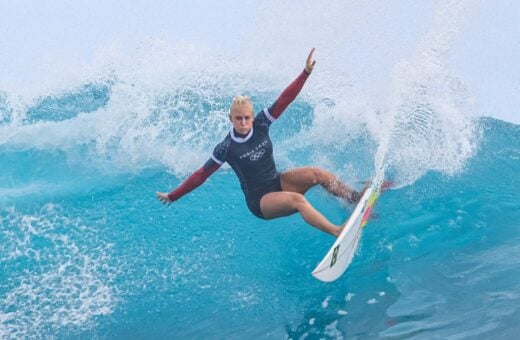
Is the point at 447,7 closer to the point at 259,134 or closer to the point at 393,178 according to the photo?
the point at 393,178

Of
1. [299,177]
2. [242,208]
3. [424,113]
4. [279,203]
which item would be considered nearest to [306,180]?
[299,177]

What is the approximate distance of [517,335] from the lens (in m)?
4.28

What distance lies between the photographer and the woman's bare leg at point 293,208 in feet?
16.5

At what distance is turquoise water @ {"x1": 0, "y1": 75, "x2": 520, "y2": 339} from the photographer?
507 cm

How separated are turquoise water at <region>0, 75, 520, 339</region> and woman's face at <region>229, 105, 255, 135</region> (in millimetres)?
1440

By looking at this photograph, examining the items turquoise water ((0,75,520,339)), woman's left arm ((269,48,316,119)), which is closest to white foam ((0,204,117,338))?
turquoise water ((0,75,520,339))

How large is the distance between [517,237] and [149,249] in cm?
348

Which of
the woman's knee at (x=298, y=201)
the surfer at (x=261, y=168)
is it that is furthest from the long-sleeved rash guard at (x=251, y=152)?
the woman's knee at (x=298, y=201)

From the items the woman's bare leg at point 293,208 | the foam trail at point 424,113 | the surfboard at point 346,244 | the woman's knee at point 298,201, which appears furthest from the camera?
the foam trail at point 424,113

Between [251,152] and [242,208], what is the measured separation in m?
1.63

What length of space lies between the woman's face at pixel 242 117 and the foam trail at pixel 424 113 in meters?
2.17

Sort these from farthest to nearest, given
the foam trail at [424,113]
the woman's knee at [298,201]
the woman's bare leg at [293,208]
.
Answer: the foam trail at [424,113]
the woman's knee at [298,201]
the woman's bare leg at [293,208]

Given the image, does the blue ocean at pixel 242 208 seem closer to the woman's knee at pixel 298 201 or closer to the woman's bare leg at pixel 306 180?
the woman's bare leg at pixel 306 180

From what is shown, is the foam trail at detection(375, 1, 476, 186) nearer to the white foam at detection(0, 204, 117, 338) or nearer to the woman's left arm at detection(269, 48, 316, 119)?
the woman's left arm at detection(269, 48, 316, 119)
